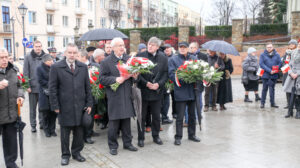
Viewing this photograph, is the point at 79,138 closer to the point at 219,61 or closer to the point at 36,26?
the point at 219,61

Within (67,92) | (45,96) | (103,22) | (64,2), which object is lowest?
(45,96)

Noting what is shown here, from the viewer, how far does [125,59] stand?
564cm

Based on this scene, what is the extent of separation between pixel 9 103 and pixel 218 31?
21874mm

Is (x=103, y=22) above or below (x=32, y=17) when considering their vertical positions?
above

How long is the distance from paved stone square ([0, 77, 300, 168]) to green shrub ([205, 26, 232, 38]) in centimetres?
1695

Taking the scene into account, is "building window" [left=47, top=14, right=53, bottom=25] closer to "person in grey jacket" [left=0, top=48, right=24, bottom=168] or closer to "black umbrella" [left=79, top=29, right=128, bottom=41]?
"black umbrella" [left=79, top=29, right=128, bottom=41]

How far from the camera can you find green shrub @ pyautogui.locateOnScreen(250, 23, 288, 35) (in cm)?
2207

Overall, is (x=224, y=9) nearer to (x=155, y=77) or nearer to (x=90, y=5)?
(x=90, y=5)

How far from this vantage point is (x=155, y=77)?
5934 mm

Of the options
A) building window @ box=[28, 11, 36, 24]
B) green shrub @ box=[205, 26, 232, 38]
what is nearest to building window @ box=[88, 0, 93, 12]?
building window @ box=[28, 11, 36, 24]

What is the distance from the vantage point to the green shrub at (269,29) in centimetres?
2207

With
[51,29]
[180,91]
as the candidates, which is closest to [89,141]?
[180,91]

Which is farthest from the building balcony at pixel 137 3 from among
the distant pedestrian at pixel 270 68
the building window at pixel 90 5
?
the distant pedestrian at pixel 270 68

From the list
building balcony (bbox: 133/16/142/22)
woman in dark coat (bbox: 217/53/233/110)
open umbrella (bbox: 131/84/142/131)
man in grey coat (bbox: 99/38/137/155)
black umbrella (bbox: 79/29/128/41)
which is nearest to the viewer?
man in grey coat (bbox: 99/38/137/155)
